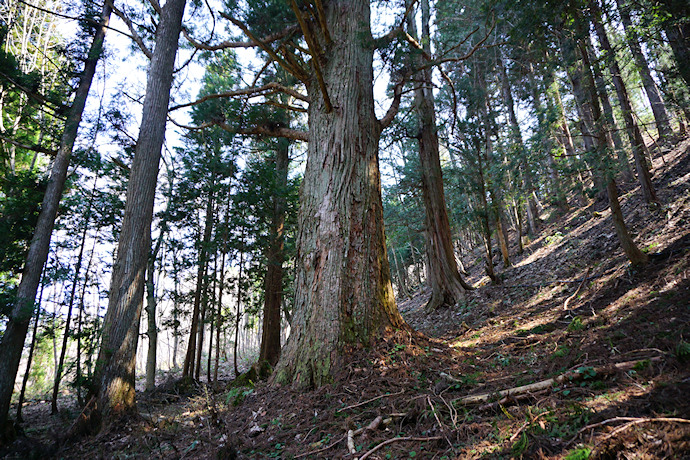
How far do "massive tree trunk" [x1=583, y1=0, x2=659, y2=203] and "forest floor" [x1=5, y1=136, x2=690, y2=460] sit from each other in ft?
5.60

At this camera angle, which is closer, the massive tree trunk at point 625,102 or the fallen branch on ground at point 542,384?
the fallen branch on ground at point 542,384

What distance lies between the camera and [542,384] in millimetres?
2092

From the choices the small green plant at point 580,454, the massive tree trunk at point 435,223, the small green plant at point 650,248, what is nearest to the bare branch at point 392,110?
the massive tree trunk at point 435,223

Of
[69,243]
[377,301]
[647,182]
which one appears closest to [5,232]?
[69,243]

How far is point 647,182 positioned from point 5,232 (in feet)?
46.1

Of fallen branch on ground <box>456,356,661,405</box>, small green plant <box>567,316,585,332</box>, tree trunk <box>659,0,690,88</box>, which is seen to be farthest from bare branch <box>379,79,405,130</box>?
fallen branch on ground <box>456,356,661,405</box>

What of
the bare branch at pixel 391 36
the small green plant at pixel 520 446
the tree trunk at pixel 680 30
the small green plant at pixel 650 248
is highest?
the bare branch at pixel 391 36

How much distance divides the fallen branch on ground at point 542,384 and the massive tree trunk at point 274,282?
6.96 m

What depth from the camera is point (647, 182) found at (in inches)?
269

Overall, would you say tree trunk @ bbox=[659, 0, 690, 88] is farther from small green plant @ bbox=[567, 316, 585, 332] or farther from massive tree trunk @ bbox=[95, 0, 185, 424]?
massive tree trunk @ bbox=[95, 0, 185, 424]

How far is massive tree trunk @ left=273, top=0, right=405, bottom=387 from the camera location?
10.9ft

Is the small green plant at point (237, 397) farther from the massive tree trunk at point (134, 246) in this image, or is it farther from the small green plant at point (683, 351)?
the small green plant at point (683, 351)

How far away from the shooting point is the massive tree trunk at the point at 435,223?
8.08m

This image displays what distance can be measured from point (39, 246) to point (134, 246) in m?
2.58
